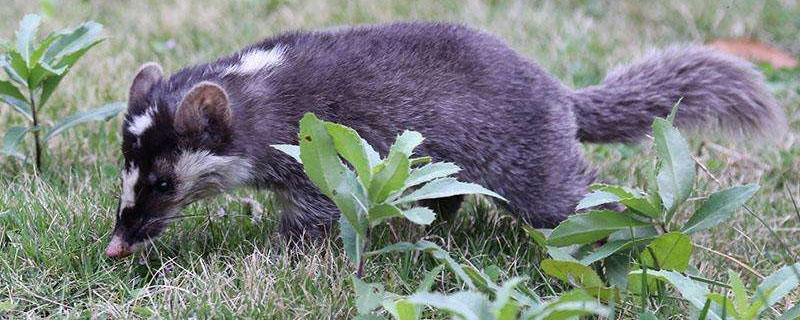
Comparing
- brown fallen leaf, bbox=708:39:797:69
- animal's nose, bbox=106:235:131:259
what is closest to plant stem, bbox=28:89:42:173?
animal's nose, bbox=106:235:131:259

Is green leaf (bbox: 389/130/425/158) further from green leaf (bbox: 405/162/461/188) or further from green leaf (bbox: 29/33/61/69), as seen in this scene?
green leaf (bbox: 29/33/61/69)

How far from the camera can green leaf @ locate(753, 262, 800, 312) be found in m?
2.95

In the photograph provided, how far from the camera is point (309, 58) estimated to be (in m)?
4.08

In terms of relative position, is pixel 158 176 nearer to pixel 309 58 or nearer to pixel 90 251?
pixel 90 251

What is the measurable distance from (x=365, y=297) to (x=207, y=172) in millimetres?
1105

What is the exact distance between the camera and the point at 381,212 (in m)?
2.99

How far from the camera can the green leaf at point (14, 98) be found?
4.33 meters

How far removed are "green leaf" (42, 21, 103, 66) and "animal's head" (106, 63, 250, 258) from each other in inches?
21.9

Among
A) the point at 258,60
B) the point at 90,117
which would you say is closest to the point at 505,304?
the point at 258,60

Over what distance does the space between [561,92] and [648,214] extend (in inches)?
45.8

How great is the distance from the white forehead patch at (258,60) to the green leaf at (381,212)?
122 cm

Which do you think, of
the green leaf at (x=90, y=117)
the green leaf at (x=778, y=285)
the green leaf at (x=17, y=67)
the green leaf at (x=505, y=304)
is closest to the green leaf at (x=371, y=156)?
the green leaf at (x=505, y=304)

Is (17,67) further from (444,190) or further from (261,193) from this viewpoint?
(444,190)

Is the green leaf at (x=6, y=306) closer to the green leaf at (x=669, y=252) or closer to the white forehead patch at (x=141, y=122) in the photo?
the white forehead patch at (x=141, y=122)
